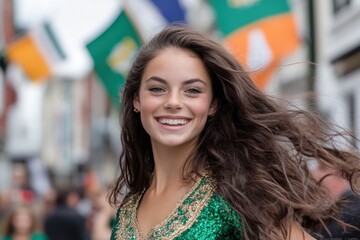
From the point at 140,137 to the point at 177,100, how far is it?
44cm

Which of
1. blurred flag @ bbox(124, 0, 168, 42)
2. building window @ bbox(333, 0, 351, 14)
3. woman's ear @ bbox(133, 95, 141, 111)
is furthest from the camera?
building window @ bbox(333, 0, 351, 14)

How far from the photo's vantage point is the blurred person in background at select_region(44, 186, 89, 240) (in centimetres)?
1158

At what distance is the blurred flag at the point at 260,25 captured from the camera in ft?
32.4

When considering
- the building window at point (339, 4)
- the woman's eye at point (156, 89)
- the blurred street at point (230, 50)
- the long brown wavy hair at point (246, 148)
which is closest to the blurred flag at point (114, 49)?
the blurred street at point (230, 50)

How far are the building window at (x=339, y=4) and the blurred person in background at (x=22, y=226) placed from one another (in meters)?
8.76

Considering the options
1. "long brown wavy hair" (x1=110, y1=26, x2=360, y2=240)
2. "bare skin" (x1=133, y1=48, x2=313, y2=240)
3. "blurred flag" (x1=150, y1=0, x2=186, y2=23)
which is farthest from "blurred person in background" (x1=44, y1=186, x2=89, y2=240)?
"bare skin" (x1=133, y1=48, x2=313, y2=240)

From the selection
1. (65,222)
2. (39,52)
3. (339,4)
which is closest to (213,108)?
(65,222)

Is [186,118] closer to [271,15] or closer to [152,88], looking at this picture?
[152,88]

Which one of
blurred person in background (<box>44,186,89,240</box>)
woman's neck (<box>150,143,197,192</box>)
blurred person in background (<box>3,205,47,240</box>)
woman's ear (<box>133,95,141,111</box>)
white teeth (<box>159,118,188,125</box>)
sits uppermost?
blurred person in background (<box>44,186,89,240</box>)

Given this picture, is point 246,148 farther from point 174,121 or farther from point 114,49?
point 114,49

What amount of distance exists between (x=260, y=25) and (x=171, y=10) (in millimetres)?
1697

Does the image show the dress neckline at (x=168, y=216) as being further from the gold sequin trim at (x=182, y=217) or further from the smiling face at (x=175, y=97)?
the smiling face at (x=175, y=97)

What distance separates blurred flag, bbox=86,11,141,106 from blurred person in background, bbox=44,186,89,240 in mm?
1494

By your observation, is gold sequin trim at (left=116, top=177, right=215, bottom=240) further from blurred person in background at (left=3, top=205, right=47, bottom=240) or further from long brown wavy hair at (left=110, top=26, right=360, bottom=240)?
blurred person in background at (left=3, top=205, right=47, bottom=240)
